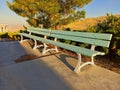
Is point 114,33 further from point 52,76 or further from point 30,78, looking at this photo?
point 30,78

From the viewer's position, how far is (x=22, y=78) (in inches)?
214

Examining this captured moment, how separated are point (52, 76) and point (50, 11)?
10542 mm

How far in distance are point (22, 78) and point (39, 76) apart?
1.33 ft

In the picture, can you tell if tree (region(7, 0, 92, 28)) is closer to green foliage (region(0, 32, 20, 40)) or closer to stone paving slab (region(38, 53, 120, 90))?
green foliage (region(0, 32, 20, 40))

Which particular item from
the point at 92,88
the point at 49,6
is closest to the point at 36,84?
the point at 92,88

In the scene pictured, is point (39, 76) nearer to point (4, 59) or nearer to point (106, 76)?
point (106, 76)

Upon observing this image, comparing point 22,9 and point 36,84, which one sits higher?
point 22,9

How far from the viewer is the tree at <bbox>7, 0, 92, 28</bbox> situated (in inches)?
623

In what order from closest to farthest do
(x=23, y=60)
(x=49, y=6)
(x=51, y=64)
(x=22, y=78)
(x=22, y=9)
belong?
(x=22, y=78) < (x=51, y=64) < (x=23, y=60) < (x=49, y=6) < (x=22, y=9)

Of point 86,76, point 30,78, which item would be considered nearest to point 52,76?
point 30,78

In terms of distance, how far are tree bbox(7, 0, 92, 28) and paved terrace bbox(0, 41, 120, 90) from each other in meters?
9.10

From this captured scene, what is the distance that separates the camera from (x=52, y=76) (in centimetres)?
555

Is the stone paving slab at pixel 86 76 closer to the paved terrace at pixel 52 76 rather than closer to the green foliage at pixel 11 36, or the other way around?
the paved terrace at pixel 52 76

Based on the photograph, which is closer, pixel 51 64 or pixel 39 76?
pixel 39 76
